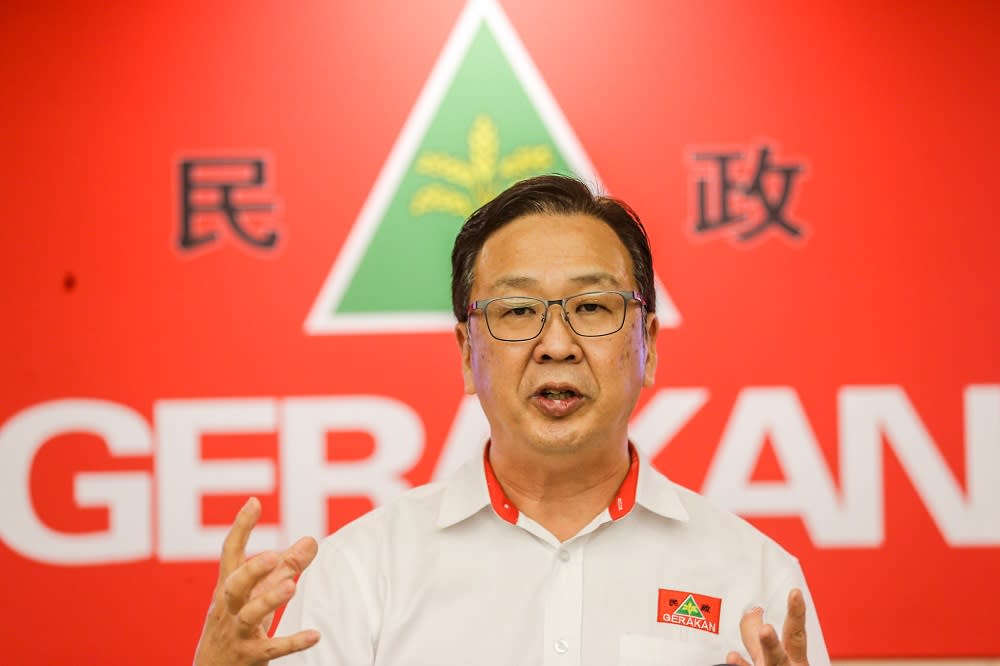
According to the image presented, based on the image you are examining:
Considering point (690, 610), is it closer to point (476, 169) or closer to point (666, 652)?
point (666, 652)

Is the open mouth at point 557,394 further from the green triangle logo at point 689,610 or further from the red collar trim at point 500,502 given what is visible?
the green triangle logo at point 689,610

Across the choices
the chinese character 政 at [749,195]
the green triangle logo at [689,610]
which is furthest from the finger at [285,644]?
the chinese character 政 at [749,195]

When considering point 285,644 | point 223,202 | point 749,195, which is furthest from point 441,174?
Result: point 285,644

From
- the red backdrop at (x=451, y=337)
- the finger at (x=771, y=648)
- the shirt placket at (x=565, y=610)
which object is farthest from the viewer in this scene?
the red backdrop at (x=451, y=337)

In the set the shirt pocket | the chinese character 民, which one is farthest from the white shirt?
the chinese character 民

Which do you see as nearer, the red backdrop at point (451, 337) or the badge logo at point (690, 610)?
the badge logo at point (690, 610)

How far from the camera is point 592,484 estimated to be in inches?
61.8

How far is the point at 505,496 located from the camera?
5.18ft

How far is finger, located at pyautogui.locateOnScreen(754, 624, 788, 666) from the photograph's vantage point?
1.16 metres

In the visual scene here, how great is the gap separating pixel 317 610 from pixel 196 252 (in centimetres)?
121

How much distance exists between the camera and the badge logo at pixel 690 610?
1.49 m

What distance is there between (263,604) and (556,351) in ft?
1.89

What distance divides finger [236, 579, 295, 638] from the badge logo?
63 cm

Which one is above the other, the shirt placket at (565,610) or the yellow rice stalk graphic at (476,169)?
the yellow rice stalk graphic at (476,169)
